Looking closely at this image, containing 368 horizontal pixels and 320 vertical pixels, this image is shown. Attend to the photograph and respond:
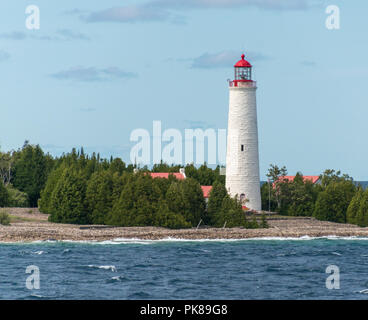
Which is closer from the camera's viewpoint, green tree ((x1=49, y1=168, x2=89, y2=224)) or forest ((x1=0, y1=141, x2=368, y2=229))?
forest ((x1=0, y1=141, x2=368, y2=229))

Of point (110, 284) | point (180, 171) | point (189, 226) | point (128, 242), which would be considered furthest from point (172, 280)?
point (180, 171)

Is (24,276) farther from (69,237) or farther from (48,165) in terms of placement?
(48,165)

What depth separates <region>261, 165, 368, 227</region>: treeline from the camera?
73188 mm

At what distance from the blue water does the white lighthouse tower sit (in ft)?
26.1

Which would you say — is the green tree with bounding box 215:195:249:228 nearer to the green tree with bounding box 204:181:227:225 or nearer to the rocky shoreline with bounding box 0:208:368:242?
the green tree with bounding box 204:181:227:225

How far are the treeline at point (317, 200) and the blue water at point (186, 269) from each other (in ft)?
34.8

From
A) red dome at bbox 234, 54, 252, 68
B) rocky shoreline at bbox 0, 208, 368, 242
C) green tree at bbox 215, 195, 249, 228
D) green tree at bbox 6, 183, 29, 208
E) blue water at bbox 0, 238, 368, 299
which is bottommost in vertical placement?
blue water at bbox 0, 238, 368, 299

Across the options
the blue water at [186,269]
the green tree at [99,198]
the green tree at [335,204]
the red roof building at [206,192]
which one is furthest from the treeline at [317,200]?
the green tree at [99,198]

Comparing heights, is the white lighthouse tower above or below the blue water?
above

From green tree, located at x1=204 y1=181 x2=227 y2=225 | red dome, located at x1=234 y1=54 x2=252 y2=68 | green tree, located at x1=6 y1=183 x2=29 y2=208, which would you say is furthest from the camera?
green tree, located at x1=6 y1=183 x2=29 y2=208

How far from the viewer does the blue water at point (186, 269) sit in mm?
39594

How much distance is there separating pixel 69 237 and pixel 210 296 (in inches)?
917

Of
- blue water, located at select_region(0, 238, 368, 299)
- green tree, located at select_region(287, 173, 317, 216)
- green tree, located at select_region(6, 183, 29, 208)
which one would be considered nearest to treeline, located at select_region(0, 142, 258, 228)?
blue water, located at select_region(0, 238, 368, 299)

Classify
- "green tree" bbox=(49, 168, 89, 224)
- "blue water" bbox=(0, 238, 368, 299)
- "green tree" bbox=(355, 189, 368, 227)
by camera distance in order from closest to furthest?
"blue water" bbox=(0, 238, 368, 299)
"green tree" bbox=(49, 168, 89, 224)
"green tree" bbox=(355, 189, 368, 227)
